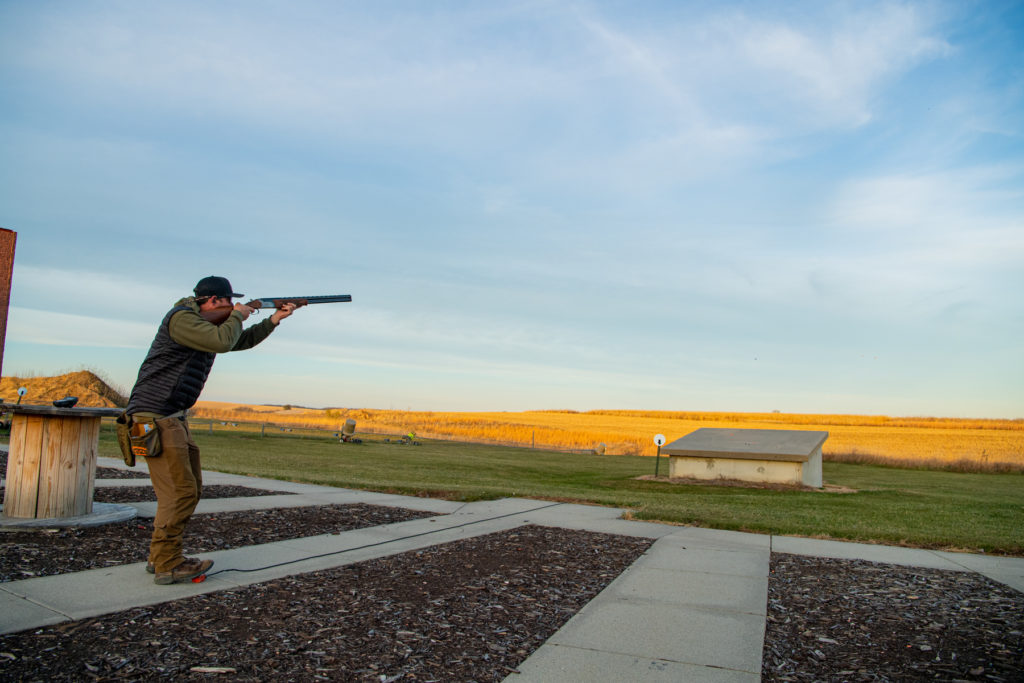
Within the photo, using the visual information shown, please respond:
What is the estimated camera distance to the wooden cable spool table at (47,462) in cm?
640

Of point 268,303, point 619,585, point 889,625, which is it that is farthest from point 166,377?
point 889,625

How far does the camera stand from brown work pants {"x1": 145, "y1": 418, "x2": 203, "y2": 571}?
4.95 m

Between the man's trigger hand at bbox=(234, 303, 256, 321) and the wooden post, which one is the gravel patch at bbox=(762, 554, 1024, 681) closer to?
the man's trigger hand at bbox=(234, 303, 256, 321)

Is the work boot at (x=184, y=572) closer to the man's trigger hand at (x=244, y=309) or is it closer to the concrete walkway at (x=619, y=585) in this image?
the concrete walkway at (x=619, y=585)

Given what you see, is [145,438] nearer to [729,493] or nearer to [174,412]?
[174,412]

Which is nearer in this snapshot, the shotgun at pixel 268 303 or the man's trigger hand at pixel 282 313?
the shotgun at pixel 268 303

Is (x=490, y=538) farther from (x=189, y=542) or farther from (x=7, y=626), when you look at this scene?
(x=7, y=626)

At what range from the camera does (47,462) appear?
648cm

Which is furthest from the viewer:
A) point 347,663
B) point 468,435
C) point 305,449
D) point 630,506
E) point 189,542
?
point 468,435

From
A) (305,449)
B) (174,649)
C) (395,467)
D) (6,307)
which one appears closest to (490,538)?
(174,649)

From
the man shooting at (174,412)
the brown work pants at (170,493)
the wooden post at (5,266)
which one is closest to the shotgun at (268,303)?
the man shooting at (174,412)

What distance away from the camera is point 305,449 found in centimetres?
2903

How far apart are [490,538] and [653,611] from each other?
2814 millimetres

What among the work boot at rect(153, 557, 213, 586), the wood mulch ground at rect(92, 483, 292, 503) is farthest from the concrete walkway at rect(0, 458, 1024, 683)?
the wood mulch ground at rect(92, 483, 292, 503)
